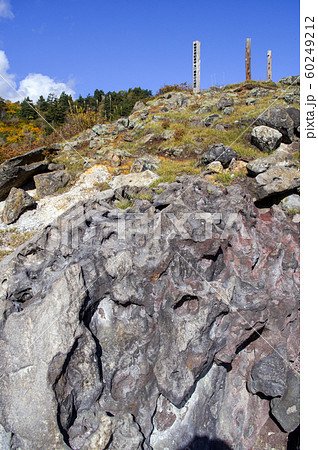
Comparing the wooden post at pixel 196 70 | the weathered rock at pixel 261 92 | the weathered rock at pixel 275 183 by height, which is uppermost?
the wooden post at pixel 196 70

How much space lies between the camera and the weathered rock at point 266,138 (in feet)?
50.5

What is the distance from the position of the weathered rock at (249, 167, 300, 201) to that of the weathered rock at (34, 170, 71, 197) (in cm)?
932

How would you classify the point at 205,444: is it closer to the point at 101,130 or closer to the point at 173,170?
the point at 173,170

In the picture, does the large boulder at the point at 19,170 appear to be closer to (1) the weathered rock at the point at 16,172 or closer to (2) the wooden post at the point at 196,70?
(1) the weathered rock at the point at 16,172

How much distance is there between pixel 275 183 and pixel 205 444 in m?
7.68

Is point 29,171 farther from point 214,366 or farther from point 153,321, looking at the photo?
point 214,366

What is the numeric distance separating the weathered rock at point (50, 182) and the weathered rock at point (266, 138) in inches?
399

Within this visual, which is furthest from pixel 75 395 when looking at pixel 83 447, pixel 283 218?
pixel 283 218

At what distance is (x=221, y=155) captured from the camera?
13.8 meters

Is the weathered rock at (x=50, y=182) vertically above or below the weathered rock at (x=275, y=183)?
above

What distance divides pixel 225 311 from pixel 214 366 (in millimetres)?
1126

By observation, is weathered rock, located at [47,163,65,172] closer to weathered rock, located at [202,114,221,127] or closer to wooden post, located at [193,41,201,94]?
weathered rock, located at [202,114,221,127]

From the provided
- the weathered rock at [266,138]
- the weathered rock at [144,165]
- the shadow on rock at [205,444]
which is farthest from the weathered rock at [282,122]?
the shadow on rock at [205,444]

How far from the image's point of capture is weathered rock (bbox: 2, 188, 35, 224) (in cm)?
1240
